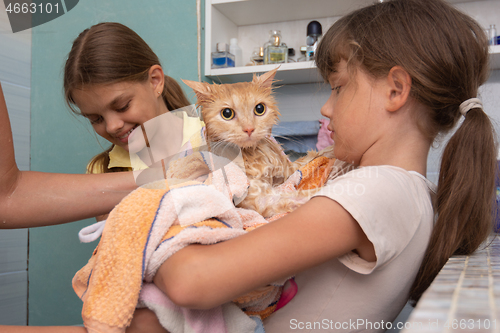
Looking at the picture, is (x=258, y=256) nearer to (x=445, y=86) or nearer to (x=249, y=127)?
(x=249, y=127)

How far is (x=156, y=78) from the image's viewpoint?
1.18 meters

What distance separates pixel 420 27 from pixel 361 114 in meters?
0.19

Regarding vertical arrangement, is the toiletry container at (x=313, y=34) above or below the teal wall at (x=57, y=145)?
above

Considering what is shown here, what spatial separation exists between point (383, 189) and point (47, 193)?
70 centimetres

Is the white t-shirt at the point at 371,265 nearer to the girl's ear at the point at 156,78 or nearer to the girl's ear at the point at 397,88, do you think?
the girl's ear at the point at 397,88

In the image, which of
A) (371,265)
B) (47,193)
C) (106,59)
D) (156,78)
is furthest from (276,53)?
(371,265)

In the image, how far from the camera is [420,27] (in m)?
0.62

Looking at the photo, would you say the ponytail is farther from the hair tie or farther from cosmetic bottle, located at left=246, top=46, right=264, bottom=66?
cosmetic bottle, located at left=246, top=46, right=264, bottom=66

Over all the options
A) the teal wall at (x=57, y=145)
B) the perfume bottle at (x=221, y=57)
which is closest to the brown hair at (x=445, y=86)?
the perfume bottle at (x=221, y=57)

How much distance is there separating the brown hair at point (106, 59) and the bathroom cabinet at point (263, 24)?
0.52 m

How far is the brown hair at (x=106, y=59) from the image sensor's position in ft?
3.37

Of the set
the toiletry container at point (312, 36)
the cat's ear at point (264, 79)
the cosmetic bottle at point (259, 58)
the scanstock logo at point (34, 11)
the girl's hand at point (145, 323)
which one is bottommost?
the girl's hand at point (145, 323)

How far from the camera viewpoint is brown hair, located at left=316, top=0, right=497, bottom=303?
0.59 meters

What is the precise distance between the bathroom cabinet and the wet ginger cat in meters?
0.83
